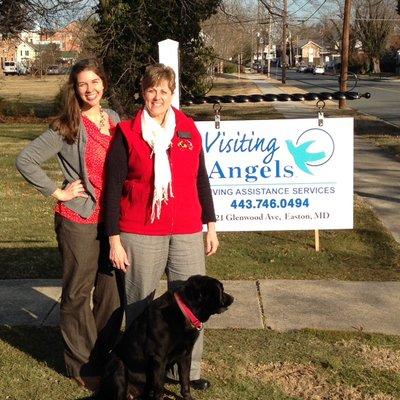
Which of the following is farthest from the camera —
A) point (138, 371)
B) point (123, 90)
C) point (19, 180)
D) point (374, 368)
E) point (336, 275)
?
point (123, 90)

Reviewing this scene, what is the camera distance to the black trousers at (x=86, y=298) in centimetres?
406

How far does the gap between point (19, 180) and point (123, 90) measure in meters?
6.74

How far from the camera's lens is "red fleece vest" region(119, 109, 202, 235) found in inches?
147

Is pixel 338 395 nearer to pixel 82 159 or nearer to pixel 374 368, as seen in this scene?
pixel 374 368

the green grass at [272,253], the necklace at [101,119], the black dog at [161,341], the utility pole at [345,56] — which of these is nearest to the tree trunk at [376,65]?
the utility pole at [345,56]

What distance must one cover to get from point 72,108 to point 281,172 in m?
3.67

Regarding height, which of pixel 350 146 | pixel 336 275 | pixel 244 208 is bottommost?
pixel 336 275

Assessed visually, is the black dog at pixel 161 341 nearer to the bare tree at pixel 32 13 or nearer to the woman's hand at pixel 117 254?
the woman's hand at pixel 117 254

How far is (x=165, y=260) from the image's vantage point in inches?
157

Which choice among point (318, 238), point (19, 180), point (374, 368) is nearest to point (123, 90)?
point (19, 180)

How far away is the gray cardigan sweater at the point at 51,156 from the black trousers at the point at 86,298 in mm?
133

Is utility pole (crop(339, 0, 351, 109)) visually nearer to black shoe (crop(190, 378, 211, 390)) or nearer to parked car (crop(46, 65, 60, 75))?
black shoe (crop(190, 378, 211, 390))

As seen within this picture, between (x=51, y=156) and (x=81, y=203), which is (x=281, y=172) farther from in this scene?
(x=51, y=156)

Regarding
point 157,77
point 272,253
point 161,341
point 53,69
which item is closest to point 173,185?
point 157,77
